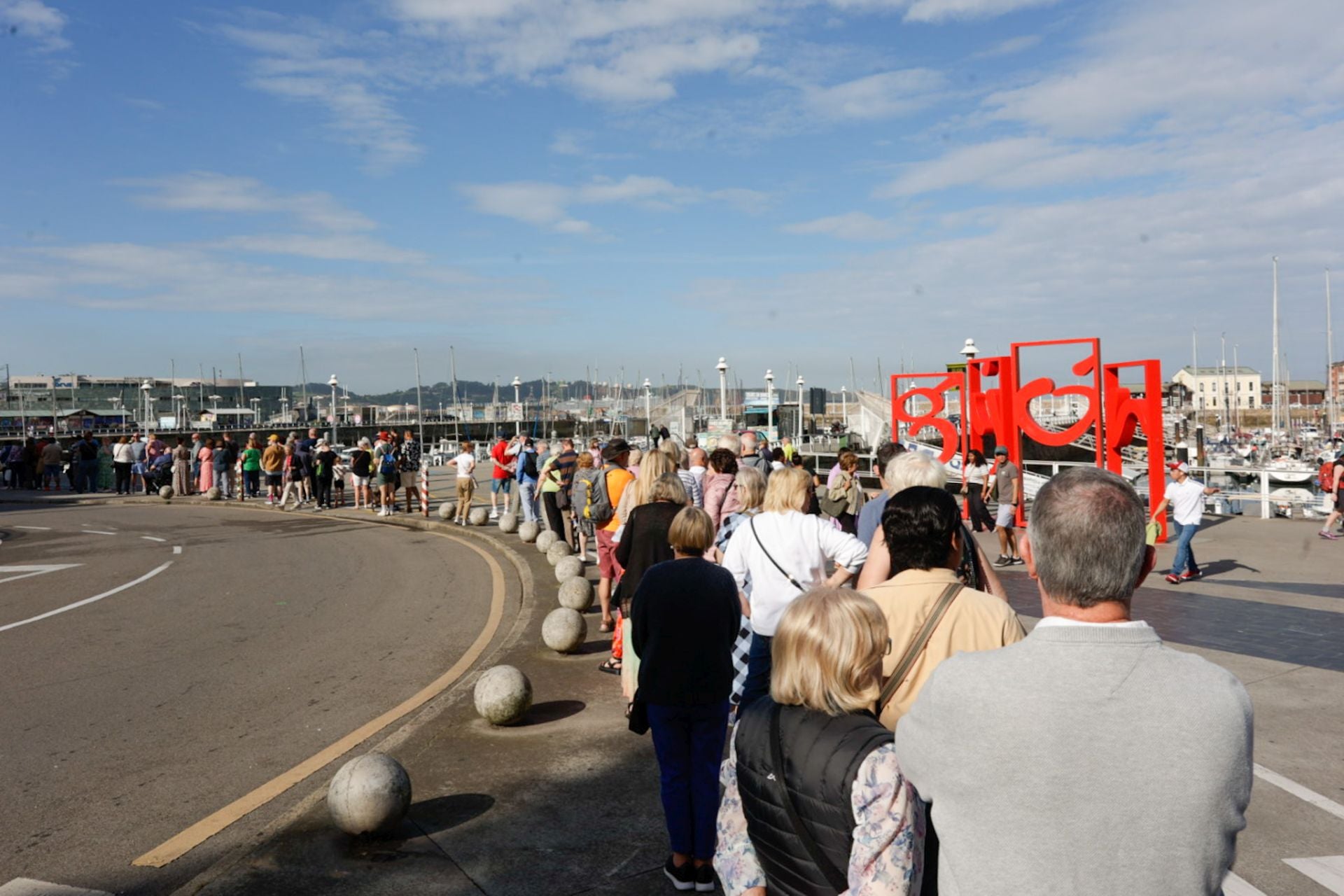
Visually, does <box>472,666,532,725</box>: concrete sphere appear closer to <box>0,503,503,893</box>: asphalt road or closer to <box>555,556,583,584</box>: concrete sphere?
<box>0,503,503,893</box>: asphalt road

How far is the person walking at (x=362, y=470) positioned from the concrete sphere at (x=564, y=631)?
14406 millimetres

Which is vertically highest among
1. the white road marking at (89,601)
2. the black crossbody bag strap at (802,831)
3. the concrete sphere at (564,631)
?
the black crossbody bag strap at (802,831)

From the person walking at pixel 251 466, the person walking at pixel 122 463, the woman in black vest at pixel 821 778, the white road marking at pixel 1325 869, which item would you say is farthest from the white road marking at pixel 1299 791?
the person walking at pixel 122 463

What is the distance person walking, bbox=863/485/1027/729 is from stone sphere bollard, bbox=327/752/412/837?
2719 mm

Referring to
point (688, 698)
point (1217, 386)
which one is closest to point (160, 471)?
point (688, 698)

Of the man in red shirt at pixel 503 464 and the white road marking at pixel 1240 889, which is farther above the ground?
the man in red shirt at pixel 503 464

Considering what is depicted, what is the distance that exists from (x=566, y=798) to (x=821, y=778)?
3.26m

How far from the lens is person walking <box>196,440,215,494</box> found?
27344 mm

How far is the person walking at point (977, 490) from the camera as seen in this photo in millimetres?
16141

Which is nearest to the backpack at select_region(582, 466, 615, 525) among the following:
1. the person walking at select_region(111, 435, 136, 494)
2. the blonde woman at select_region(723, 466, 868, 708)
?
the blonde woman at select_region(723, 466, 868, 708)

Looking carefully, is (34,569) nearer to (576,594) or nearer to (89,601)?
(89,601)

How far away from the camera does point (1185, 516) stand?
13227 millimetres

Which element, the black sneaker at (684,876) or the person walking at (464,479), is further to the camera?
the person walking at (464,479)

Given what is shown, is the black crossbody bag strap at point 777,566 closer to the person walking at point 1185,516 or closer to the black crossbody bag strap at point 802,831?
the black crossbody bag strap at point 802,831
